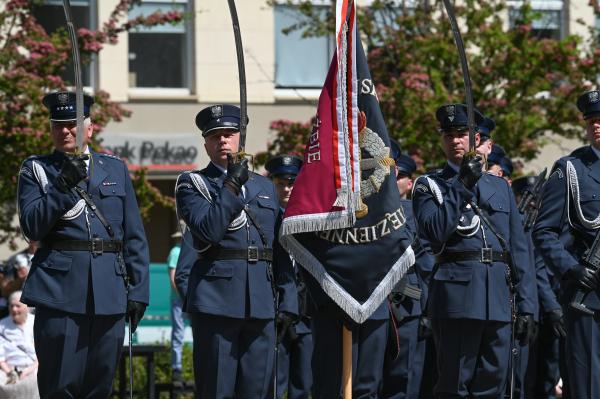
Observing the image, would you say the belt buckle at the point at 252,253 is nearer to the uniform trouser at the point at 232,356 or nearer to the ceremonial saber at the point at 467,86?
the uniform trouser at the point at 232,356

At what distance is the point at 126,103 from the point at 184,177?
13.2m

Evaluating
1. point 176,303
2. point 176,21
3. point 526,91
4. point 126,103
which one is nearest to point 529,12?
point 526,91

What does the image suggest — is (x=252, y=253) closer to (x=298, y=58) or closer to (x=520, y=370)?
(x=520, y=370)

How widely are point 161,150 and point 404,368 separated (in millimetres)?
11645

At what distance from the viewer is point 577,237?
983 centimetres

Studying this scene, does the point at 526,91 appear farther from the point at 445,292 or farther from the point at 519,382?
the point at 445,292

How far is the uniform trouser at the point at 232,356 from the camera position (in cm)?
934

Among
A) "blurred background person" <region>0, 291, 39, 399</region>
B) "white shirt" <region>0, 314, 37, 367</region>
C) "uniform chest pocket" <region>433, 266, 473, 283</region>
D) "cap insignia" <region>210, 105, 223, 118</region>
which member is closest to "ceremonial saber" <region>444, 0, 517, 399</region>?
"uniform chest pocket" <region>433, 266, 473, 283</region>

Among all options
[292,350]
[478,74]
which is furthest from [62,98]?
[478,74]

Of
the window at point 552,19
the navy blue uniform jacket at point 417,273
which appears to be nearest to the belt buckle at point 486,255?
the navy blue uniform jacket at point 417,273

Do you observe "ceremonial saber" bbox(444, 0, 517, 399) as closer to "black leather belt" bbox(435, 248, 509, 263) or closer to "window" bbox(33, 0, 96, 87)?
"black leather belt" bbox(435, 248, 509, 263)

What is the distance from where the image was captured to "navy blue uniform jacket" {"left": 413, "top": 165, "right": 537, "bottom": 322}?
961cm

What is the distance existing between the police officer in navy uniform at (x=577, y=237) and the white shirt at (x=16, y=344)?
5.19m

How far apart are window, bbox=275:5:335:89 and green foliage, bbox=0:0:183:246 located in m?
5.91
